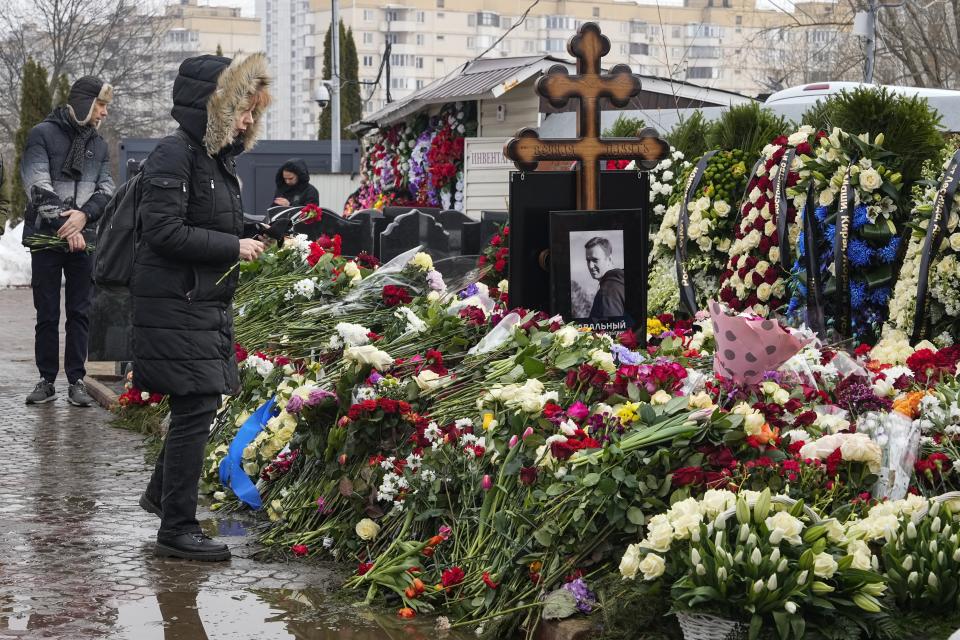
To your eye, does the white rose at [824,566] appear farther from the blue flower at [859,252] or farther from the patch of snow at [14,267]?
the patch of snow at [14,267]

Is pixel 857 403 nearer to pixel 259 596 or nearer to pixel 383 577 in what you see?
pixel 383 577

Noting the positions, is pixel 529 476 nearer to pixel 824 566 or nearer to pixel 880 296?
pixel 824 566

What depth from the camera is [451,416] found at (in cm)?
540

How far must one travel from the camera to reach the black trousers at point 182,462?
5.46m

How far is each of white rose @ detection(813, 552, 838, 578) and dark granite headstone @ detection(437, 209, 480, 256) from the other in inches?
267

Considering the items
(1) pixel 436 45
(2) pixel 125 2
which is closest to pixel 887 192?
(2) pixel 125 2

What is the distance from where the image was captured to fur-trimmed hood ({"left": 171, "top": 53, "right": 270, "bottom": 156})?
5383mm

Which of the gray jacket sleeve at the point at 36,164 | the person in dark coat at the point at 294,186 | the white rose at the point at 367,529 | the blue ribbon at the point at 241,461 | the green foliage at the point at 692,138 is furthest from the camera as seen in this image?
the person in dark coat at the point at 294,186

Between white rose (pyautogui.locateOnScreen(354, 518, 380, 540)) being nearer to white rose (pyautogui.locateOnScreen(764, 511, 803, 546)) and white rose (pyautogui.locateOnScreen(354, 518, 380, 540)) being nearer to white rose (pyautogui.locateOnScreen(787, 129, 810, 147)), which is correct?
white rose (pyautogui.locateOnScreen(764, 511, 803, 546))

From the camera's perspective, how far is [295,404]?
5816 mm

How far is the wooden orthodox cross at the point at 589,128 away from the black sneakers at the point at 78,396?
4227 millimetres

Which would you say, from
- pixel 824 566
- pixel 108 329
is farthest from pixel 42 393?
pixel 824 566

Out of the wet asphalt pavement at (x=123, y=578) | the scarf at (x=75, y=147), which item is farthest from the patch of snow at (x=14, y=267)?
the wet asphalt pavement at (x=123, y=578)

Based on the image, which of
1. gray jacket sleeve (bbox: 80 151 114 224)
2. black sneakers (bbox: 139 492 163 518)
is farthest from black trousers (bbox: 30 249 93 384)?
black sneakers (bbox: 139 492 163 518)
